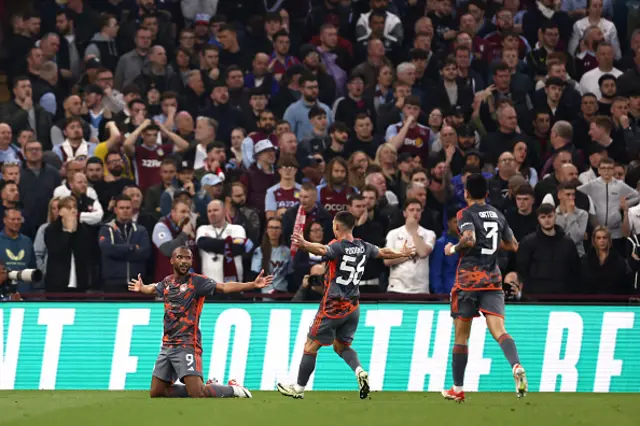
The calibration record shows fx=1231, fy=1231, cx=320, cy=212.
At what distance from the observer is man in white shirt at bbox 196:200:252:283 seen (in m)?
17.2

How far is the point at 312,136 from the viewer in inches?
800

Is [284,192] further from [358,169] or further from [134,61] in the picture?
[134,61]

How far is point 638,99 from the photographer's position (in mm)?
20969

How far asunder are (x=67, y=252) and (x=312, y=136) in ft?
16.0

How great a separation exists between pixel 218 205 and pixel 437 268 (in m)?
3.21

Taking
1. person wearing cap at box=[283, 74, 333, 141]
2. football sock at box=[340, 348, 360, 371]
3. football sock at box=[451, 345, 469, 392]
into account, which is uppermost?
person wearing cap at box=[283, 74, 333, 141]

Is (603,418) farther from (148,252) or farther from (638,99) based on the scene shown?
(638,99)

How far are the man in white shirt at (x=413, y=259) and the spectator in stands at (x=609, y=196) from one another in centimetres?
279

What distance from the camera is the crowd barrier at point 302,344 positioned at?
16.3m

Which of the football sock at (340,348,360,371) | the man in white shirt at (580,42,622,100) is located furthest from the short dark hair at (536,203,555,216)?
the man in white shirt at (580,42,622,100)

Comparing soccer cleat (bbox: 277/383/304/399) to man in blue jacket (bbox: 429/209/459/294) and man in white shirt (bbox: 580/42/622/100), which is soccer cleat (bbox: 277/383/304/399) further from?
man in white shirt (bbox: 580/42/622/100)

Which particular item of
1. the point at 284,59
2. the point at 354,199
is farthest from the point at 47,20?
the point at 354,199

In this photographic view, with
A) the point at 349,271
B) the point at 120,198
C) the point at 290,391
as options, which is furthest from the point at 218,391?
the point at 120,198

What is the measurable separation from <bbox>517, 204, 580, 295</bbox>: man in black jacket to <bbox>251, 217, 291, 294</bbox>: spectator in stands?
10.9ft
